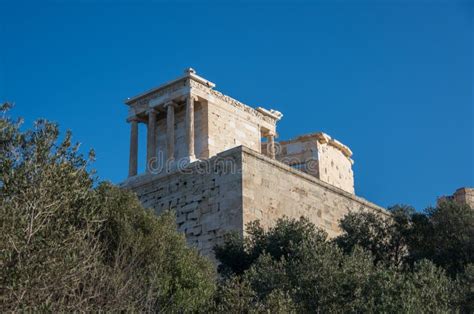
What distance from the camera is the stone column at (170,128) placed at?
78.6 feet

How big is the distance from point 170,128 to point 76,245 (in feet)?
46.0

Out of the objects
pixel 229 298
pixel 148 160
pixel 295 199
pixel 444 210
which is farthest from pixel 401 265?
pixel 148 160

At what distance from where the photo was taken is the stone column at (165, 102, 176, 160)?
24.0 metres

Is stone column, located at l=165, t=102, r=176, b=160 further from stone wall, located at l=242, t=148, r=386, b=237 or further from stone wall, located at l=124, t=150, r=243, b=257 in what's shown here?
stone wall, located at l=242, t=148, r=386, b=237

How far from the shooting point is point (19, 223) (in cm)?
977

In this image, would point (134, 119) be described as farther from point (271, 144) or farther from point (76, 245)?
point (76, 245)

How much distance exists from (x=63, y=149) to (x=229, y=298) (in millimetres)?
3336

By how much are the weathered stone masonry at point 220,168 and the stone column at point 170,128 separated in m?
0.03

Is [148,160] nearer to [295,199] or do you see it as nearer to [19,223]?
[295,199]

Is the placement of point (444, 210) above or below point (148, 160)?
below

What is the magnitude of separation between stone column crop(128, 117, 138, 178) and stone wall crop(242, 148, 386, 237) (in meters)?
7.61

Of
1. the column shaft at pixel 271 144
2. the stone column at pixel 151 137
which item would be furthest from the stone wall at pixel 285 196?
the stone column at pixel 151 137

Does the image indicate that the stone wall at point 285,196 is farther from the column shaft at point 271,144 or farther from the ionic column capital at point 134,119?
the ionic column capital at point 134,119

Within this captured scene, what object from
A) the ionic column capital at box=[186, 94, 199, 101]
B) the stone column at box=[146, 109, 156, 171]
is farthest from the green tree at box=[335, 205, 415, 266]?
the stone column at box=[146, 109, 156, 171]
